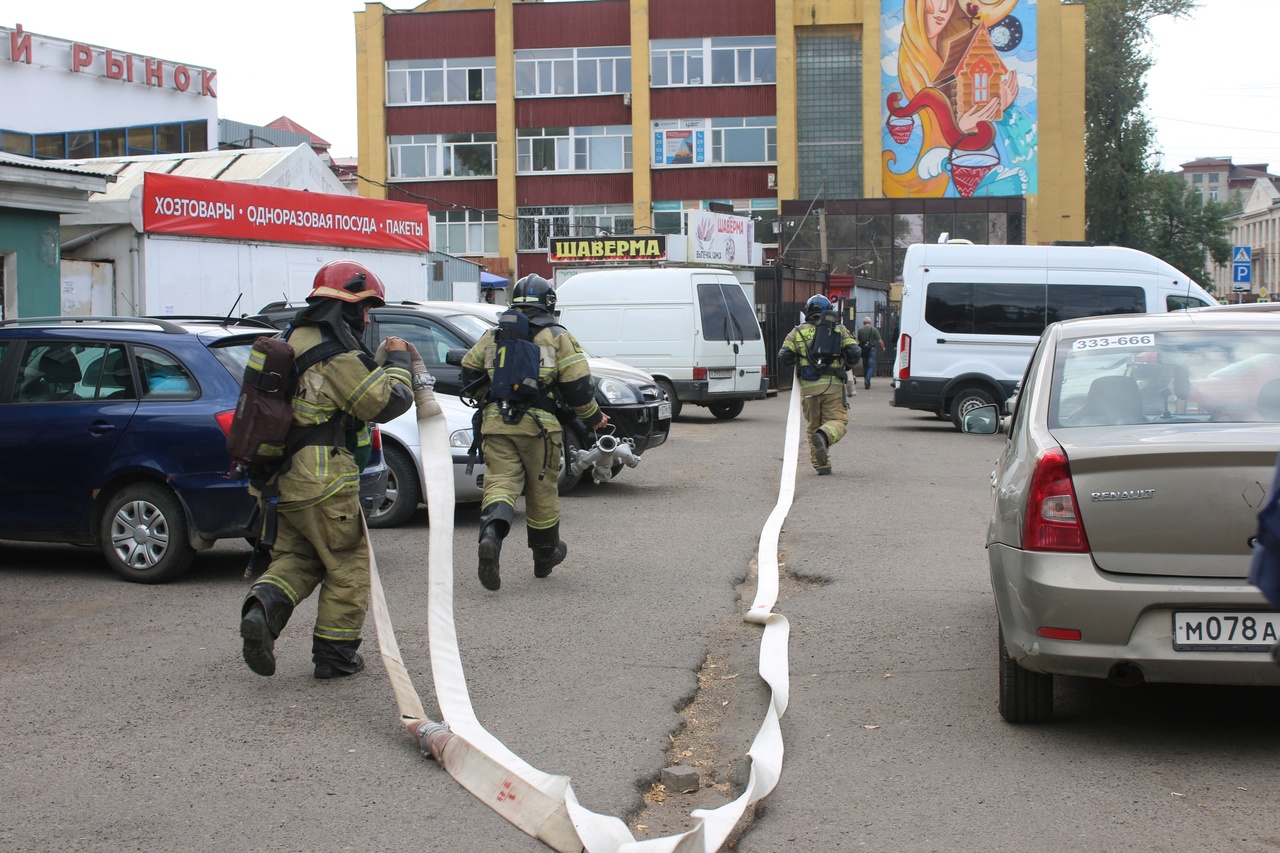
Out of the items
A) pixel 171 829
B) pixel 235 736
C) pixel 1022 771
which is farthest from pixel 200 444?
pixel 1022 771

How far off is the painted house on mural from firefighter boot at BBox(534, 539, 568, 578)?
11.3 metres

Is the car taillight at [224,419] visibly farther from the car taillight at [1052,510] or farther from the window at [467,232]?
the window at [467,232]

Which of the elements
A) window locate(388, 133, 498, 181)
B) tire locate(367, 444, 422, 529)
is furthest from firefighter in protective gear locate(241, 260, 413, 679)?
window locate(388, 133, 498, 181)

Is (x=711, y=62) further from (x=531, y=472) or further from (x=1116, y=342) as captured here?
(x=1116, y=342)

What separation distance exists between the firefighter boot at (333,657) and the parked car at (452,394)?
4.31m

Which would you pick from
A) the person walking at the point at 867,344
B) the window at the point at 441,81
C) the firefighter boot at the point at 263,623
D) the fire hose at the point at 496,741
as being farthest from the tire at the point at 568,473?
the window at the point at 441,81

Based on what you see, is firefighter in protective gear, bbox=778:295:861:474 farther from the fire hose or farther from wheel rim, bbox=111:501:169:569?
wheel rim, bbox=111:501:169:569

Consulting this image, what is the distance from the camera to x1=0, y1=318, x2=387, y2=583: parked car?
26.2ft

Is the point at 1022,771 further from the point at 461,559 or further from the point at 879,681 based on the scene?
the point at 461,559

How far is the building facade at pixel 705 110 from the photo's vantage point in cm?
4875

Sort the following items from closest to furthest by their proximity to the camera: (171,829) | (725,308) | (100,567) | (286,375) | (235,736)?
(171,829) < (235,736) < (286,375) < (100,567) < (725,308)

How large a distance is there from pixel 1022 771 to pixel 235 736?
2849 millimetres

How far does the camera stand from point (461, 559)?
900 cm

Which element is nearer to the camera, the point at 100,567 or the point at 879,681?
the point at 879,681
